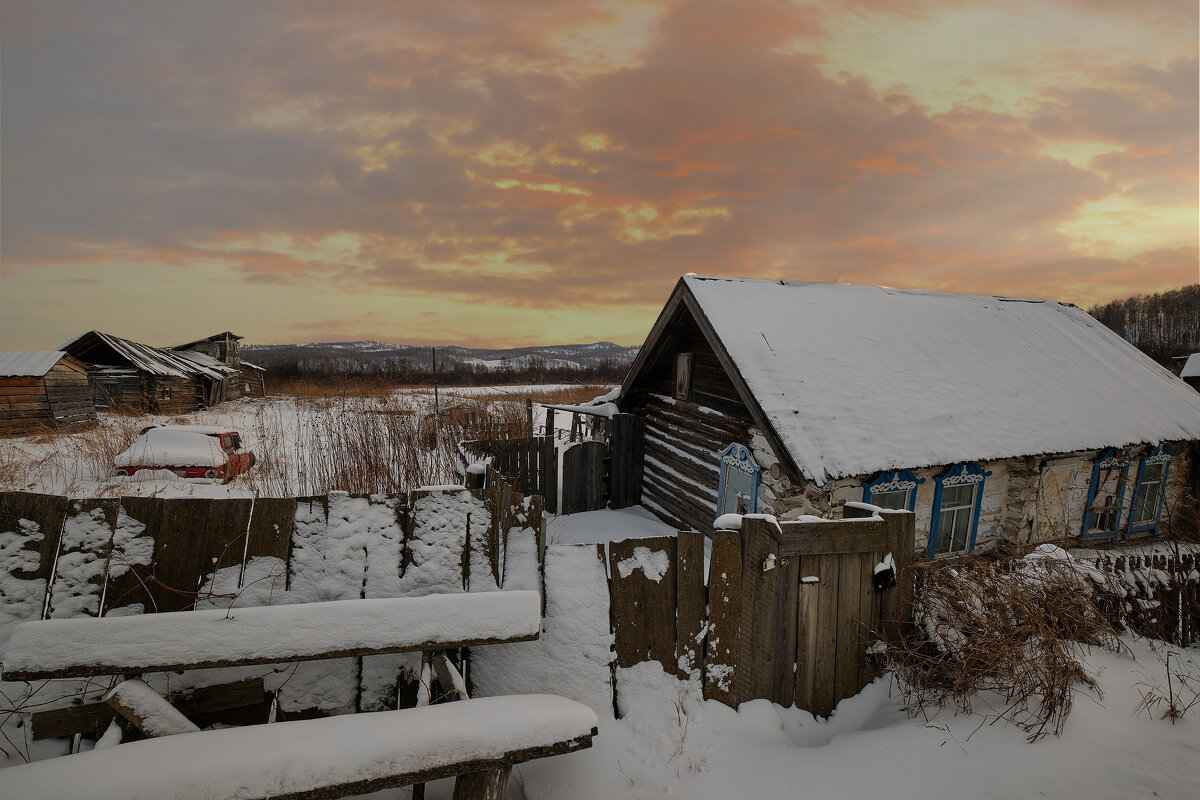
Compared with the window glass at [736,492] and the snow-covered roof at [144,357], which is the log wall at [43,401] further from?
the window glass at [736,492]

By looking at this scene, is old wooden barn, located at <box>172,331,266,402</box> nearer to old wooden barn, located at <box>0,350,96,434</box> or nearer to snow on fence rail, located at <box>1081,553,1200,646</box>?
old wooden barn, located at <box>0,350,96,434</box>

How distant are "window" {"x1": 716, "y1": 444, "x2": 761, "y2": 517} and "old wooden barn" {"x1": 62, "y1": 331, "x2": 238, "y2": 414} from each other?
30216 mm

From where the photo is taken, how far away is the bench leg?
6.12ft

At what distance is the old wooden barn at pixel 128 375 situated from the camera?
26.1 m

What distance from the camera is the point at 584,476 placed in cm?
1109

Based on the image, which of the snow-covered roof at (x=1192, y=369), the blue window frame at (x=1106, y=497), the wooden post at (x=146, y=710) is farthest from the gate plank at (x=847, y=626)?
the snow-covered roof at (x=1192, y=369)

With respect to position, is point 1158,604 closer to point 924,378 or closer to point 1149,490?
point 924,378

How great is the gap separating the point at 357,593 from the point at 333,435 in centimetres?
916

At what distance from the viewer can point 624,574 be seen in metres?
2.67

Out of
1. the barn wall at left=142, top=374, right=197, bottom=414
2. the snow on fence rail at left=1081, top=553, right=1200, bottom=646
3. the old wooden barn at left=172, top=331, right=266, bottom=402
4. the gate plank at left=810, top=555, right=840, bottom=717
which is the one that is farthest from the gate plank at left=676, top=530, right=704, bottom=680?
the old wooden barn at left=172, top=331, right=266, bottom=402

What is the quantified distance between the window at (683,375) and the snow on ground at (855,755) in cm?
713

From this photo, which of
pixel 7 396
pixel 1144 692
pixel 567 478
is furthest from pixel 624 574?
pixel 7 396

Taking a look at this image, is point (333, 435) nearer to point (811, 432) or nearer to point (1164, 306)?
point (811, 432)

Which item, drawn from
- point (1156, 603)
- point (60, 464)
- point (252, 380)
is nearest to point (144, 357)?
point (252, 380)
